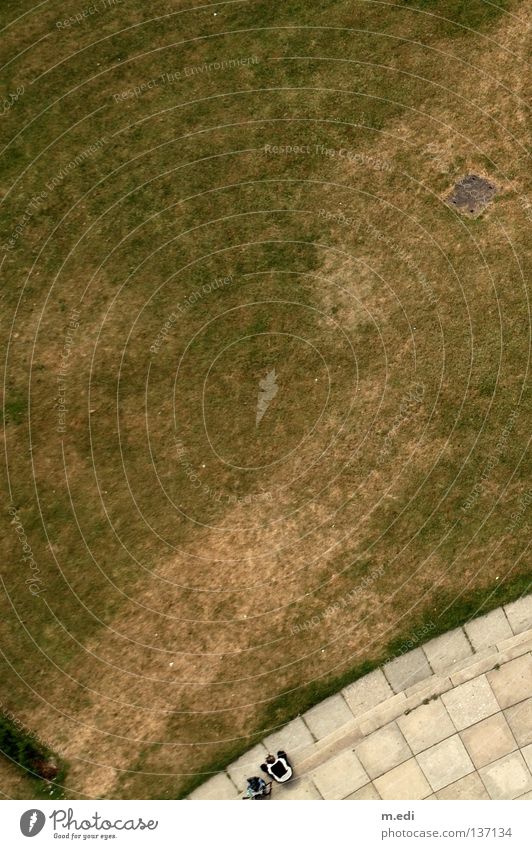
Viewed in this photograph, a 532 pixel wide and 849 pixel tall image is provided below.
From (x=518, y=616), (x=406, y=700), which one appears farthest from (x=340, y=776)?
(x=518, y=616)

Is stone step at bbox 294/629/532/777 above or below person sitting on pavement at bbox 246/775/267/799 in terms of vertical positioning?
below

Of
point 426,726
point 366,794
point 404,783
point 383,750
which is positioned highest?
point 383,750

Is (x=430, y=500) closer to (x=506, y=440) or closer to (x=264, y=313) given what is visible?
(x=506, y=440)

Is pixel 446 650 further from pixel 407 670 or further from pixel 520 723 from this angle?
pixel 520 723

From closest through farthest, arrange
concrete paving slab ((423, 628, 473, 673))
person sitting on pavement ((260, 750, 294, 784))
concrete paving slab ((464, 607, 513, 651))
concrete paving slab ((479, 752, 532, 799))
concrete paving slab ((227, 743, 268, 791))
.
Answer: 1. person sitting on pavement ((260, 750, 294, 784))
2. concrete paving slab ((227, 743, 268, 791))
3. concrete paving slab ((479, 752, 532, 799))
4. concrete paving slab ((423, 628, 473, 673))
5. concrete paving slab ((464, 607, 513, 651))

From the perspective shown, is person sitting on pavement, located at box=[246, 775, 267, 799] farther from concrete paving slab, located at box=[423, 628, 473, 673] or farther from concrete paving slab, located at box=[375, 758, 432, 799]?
concrete paving slab, located at box=[423, 628, 473, 673]

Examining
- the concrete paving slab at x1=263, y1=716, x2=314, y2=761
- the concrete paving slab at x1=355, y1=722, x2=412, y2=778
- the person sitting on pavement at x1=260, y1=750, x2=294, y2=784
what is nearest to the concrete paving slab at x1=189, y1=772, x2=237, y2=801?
the person sitting on pavement at x1=260, y1=750, x2=294, y2=784
